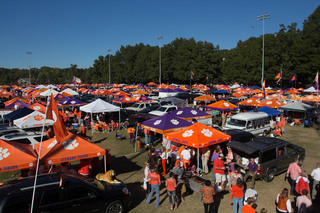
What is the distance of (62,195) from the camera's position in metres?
5.86

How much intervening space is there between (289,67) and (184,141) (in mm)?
56880

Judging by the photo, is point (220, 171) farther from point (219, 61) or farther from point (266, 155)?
point (219, 61)

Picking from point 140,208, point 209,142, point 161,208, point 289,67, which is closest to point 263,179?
point 209,142

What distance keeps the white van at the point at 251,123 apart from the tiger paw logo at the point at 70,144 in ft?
36.3

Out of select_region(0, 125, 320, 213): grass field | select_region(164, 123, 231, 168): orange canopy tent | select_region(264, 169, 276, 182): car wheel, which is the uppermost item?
select_region(164, 123, 231, 168): orange canopy tent

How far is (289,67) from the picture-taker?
56125 millimetres

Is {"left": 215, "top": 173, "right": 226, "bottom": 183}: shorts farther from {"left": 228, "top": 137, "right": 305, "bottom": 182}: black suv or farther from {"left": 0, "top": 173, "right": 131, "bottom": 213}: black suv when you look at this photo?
{"left": 0, "top": 173, "right": 131, "bottom": 213}: black suv

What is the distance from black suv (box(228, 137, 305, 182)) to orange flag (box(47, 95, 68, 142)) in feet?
22.9

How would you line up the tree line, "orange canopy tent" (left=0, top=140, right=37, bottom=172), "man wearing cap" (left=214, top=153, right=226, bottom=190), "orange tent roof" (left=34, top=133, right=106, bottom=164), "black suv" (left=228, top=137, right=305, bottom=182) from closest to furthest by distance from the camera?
"orange canopy tent" (left=0, top=140, right=37, bottom=172) < "orange tent roof" (left=34, top=133, right=106, bottom=164) < "man wearing cap" (left=214, top=153, right=226, bottom=190) < "black suv" (left=228, top=137, right=305, bottom=182) < the tree line

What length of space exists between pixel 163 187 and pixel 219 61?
73371 millimetres

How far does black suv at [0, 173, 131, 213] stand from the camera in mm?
5336

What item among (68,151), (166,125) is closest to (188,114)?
(166,125)

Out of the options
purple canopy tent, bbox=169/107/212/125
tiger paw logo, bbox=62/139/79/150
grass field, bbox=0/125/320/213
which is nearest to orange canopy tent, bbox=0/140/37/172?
tiger paw logo, bbox=62/139/79/150

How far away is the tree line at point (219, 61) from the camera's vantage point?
54.4 meters
